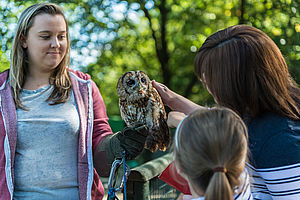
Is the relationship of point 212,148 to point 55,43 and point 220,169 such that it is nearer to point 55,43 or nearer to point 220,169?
point 220,169

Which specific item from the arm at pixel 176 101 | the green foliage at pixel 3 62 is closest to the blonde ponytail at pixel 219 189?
the arm at pixel 176 101

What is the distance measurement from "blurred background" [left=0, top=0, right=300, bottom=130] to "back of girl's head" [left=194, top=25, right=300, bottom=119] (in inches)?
136

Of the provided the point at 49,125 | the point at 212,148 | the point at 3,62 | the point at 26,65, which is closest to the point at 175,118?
the point at 212,148

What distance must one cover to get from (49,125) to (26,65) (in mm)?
391

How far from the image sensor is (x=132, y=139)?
4.77 ft

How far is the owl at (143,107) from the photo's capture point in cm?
159

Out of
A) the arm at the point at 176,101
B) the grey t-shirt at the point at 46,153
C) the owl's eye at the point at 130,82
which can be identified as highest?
the owl's eye at the point at 130,82

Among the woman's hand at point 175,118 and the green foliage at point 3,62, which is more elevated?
the green foliage at point 3,62

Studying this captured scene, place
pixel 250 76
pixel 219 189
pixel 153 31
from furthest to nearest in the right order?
pixel 153 31, pixel 250 76, pixel 219 189

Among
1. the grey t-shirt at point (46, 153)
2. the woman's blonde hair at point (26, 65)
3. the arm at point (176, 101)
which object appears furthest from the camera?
the arm at point (176, 101)

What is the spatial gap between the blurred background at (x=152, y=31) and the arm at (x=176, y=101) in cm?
322

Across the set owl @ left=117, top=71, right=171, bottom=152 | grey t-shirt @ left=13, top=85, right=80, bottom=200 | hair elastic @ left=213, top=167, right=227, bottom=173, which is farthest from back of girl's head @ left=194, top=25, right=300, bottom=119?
grey t-shirt @ left=13, top=85, right=80, bottom=200

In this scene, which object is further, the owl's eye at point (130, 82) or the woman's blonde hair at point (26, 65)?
the owl's eye at point (130, 82)

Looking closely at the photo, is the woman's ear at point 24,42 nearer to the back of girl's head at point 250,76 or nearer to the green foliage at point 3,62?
the back of girl's head at point 250,76
